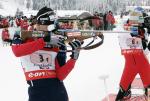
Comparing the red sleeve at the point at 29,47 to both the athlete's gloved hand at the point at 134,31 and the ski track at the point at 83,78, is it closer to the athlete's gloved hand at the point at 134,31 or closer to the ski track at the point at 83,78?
the ski track at the point at 83,78

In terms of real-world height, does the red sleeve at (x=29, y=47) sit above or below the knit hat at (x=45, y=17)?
below

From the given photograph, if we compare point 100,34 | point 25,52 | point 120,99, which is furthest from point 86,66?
point 25,52

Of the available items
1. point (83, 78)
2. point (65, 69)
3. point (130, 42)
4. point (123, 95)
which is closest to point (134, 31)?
point (130, 42)

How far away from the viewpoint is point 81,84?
7621mm

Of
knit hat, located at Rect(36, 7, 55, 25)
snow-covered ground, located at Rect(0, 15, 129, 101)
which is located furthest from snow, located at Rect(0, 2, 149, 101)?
knit hat, located at Rect(36, 7, 55, 25)

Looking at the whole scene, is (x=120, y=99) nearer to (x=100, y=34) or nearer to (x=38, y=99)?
(x=100, y=34)

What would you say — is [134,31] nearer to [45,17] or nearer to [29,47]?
[45,17]

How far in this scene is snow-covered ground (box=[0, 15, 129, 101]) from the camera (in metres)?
6.75

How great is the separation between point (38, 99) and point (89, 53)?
9.31m

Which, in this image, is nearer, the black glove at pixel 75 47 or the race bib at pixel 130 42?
the black glove at pixel 75 47

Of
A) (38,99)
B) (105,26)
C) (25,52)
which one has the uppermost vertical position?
(25,52)

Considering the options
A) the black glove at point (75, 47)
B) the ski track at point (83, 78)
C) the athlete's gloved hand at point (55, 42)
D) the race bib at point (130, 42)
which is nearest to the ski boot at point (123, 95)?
the ski track at point (83, 78)

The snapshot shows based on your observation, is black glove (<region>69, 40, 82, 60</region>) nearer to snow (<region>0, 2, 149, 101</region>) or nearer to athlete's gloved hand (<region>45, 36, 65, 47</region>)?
athlete's gloved hand (<region>45, 36, 65, 47</region>)

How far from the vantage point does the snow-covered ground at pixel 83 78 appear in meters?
6.75
